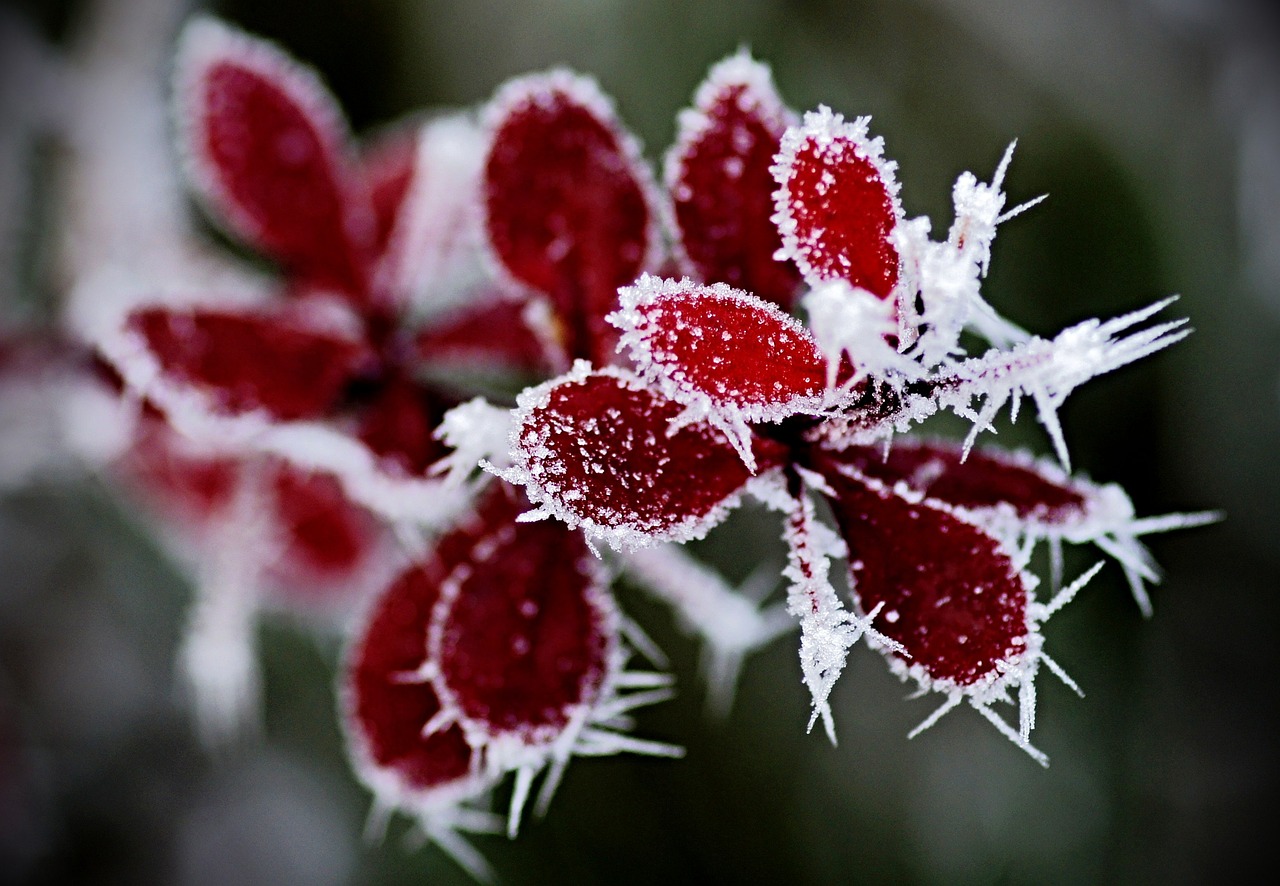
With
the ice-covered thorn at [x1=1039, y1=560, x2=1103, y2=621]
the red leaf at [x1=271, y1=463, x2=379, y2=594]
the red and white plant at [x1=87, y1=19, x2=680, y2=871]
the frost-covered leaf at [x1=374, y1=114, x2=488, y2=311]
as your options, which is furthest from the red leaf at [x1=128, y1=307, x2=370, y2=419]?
the ice-covered thorn at [x1=1039, y1=560, x2=1103, y2=621]

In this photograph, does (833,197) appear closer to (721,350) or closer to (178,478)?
(721,350)

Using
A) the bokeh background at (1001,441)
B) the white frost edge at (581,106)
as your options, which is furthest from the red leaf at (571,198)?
the bokeh background at (1001,441)

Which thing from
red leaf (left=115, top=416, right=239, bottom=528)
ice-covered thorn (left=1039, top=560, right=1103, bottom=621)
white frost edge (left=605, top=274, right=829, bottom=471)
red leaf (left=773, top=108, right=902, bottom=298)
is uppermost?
red leaf (left=115, top=416, right=239, bottom=528)

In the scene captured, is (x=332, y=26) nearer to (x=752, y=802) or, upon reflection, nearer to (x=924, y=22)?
(x=924, y=22)

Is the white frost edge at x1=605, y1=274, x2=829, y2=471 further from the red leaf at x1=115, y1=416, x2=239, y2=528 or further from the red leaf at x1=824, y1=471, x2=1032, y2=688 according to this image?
the red leaf at x1=115, y1=416, x2=239, y2=528

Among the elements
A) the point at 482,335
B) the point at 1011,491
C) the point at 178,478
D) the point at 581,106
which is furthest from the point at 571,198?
the point at 178,478

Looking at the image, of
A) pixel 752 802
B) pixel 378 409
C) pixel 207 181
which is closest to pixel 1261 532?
pixel 752 802

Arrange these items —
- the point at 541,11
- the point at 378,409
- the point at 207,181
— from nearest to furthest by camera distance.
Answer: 1. the point at 378,409
2. the point at 207,181
3. the point at 541,11
